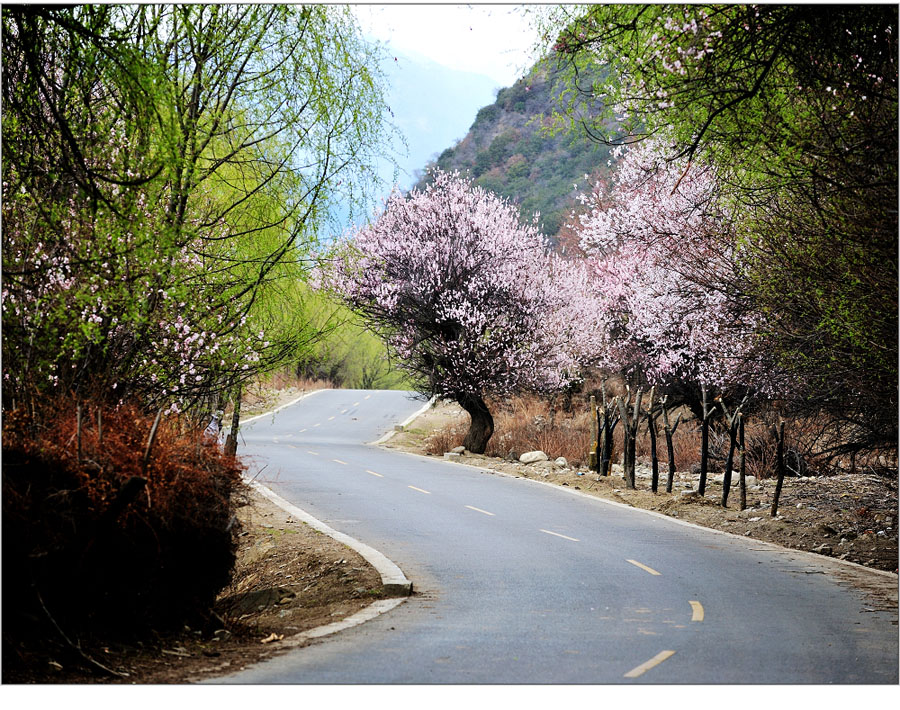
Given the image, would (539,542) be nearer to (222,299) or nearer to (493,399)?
(222,299)

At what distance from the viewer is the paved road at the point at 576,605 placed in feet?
26.3

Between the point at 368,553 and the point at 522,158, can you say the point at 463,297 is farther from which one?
the point at 368,553

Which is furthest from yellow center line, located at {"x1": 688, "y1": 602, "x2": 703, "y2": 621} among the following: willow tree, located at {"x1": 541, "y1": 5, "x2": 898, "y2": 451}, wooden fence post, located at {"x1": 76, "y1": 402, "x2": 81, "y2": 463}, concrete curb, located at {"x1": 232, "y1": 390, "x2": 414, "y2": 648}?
wooden fence post, located at {"x1": 76, "y1": 402, "x2": 81, "y2": 463}

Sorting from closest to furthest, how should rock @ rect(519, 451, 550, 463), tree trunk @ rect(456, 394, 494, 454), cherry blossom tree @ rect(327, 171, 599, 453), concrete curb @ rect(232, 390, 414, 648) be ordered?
1. concrete curb @ rect(232, 390, 414, 648)
2. rock @ rect(519, 451, 550, 463)
3. cherry blossom tree @ rect(327, 171, 599, 453)
4. tree trunk @ rect(456, 394, 494, 454)

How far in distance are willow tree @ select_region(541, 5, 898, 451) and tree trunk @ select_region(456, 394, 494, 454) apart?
2284 cm

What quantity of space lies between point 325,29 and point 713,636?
7.51 metres

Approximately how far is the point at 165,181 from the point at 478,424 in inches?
1037

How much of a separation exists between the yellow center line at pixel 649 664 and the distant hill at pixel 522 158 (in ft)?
89.4

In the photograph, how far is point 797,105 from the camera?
36.3 feet

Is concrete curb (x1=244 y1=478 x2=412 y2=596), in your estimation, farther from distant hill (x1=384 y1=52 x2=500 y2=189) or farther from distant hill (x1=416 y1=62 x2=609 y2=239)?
distant hill (x1=416 y1=62 x2=609 y2=239)

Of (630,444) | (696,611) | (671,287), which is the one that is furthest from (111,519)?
(671,287)

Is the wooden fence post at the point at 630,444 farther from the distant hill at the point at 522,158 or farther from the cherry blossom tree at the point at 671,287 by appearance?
the distant hill at the point at 522,158

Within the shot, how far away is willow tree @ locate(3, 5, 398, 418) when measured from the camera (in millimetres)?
7910

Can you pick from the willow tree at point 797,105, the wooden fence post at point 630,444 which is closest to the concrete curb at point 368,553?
the willow tree at point 797,105
